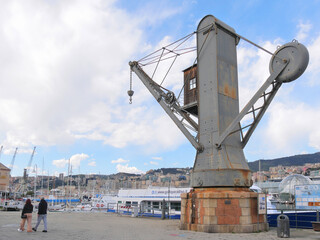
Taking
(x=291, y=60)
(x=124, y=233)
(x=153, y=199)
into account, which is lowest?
(x=153, y=199)

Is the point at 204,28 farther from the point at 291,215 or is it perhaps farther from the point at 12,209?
the point at 12,209

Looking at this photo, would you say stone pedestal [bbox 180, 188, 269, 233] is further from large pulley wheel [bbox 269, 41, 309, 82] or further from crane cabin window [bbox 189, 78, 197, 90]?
crane cabin window [bbox 189, 78, 197, 90]

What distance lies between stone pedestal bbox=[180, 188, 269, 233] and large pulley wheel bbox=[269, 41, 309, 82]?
20.1ft

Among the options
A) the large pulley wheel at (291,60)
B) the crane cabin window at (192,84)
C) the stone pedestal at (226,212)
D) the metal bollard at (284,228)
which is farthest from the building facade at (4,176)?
the metal bollard at (284,228)

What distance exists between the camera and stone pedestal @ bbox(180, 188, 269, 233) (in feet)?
42.8

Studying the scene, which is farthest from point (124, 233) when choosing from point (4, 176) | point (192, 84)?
point (4, 176)

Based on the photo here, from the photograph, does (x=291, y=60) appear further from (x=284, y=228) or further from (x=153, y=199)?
(x=153, y=199)

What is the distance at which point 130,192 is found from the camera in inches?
1753

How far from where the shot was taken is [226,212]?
1316cm

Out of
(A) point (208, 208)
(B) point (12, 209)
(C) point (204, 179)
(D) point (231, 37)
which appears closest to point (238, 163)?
(C) point (204, 179)

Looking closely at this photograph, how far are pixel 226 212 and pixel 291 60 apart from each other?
815cm

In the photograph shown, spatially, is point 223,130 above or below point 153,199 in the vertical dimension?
above

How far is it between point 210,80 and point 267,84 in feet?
9.41

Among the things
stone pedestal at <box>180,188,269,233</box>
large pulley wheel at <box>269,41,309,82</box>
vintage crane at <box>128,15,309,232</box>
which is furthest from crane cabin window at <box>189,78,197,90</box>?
stone pedestal at <box>180,188,269,233</box>
